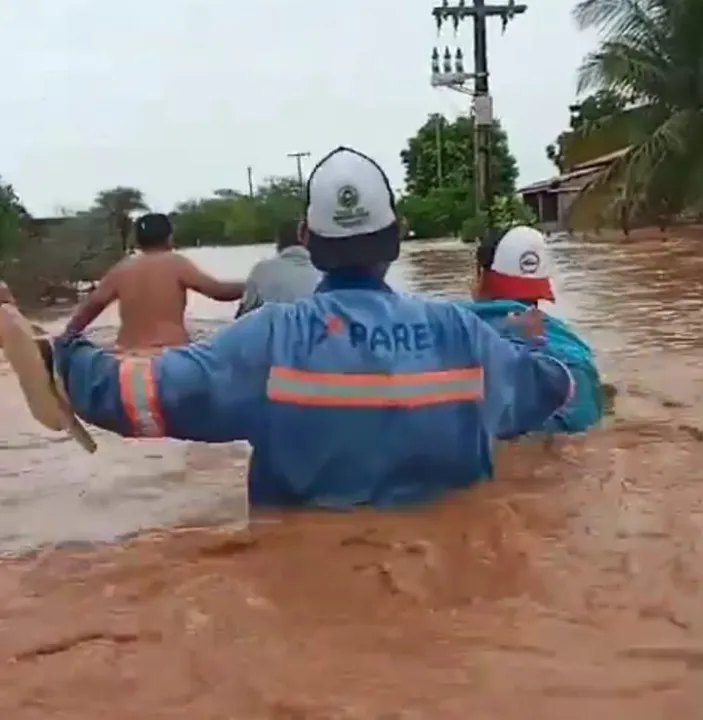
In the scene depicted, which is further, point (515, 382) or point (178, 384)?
point (515, 382)

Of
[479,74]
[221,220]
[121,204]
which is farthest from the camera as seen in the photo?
[221,220]

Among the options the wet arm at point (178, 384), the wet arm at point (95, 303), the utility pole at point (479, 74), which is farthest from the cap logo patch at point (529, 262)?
the utility pole at point (479, 74)

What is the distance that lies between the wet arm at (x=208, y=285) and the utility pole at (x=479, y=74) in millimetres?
20487

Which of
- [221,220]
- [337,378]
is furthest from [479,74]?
[221,220]

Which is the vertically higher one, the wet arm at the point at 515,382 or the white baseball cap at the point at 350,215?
the white baseball cap at the point at 350,215


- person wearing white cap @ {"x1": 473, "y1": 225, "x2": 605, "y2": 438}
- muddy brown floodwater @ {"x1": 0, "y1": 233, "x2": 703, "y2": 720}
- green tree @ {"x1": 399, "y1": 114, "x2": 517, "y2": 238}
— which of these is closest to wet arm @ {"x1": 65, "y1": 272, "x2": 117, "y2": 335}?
muddy brown floodwater @ {"x1": 0, "y1": 233, "x2": 703, "y2": 720}

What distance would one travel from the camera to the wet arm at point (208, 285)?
810 centimetres

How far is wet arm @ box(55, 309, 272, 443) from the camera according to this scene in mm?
3256

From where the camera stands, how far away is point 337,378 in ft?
11.0

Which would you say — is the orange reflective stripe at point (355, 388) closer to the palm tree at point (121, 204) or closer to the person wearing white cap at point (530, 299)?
the person wearing white cap at point (530, 299)

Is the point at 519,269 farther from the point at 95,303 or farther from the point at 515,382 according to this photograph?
the point at 95,303

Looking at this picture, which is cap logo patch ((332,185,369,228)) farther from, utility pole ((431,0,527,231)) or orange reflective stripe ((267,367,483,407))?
utility pole ((431,0,527,231))

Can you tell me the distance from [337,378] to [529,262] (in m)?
1.59

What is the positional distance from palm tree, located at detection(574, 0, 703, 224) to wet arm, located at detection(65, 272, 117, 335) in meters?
22.5
